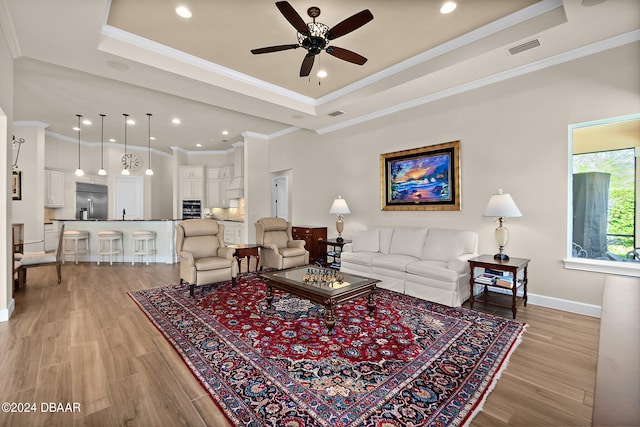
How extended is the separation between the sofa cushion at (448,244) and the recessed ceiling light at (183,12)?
4173 millimetres

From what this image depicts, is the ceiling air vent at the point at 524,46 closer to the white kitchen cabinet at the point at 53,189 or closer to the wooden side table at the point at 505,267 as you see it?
the wooden side table at the point at 505,267

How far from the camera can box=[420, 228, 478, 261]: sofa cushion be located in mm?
4051

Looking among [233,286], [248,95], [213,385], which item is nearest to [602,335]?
[213,385]

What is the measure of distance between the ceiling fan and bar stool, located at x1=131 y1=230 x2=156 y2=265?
537 cm

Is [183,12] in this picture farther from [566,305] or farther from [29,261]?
[566,305]

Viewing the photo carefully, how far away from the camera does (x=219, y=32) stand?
335 centimetres

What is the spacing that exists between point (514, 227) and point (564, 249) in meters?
0.57

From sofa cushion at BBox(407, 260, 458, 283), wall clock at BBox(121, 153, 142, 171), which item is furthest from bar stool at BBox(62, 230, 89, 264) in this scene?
sofa cushion at BBox(407, 260, 458, 283)

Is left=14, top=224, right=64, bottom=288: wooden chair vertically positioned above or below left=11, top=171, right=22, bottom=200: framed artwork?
below

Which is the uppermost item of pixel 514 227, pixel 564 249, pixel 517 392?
pixel 514 227

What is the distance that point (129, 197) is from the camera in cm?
928

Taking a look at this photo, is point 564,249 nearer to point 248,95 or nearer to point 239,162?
point 248,95

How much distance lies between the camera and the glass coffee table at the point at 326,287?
2857 mm

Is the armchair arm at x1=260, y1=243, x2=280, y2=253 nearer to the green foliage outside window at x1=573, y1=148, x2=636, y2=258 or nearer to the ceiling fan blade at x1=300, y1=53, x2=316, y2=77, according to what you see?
the ceiling fan blade at x1=300, y1=53, x2=316, y2=77
